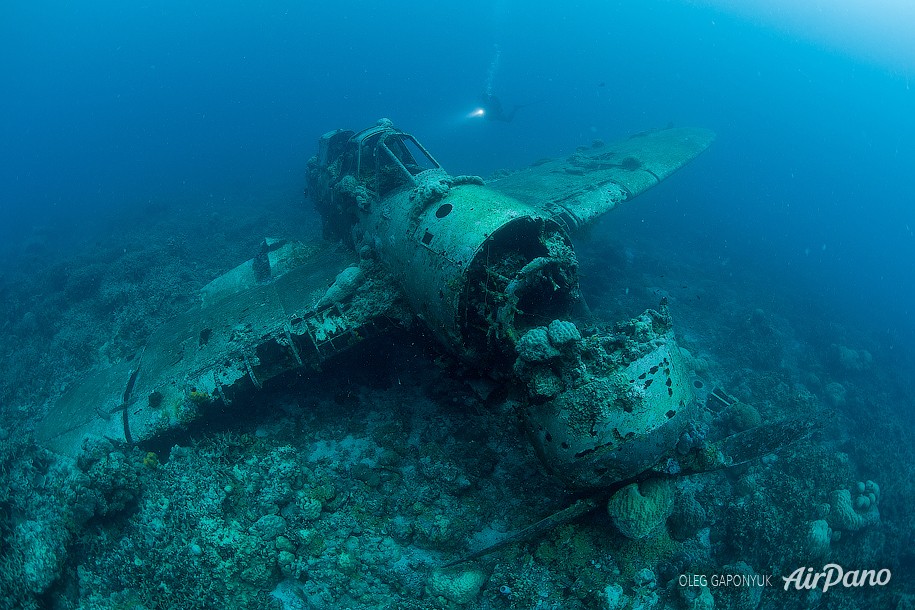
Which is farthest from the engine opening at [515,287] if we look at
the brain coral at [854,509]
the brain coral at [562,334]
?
the brain coral at [854,509]

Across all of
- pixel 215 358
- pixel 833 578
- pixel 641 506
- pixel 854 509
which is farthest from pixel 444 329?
pixel 854 509

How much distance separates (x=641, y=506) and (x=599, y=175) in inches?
437

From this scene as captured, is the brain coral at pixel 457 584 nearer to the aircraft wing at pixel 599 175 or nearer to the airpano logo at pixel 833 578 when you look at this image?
the airpano logo at pixel 833 578

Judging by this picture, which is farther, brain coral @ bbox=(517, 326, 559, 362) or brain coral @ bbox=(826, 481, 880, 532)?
brain coral @ bbox=(826, 481, 880, 532)

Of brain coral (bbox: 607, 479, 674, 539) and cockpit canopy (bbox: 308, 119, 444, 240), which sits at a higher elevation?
cockpit canopy (bbox: 308, 119, 444, 240)

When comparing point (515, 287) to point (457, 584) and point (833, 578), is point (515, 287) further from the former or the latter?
point (833, 578)

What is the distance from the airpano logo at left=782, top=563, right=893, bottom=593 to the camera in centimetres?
636

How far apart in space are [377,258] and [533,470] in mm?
4754

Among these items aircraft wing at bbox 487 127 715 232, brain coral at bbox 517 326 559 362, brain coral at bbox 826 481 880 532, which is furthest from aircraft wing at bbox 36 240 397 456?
brain coral at bbox 826 481 880 532

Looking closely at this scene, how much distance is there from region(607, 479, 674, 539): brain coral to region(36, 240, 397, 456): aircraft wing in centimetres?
454

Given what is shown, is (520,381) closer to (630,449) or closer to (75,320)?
(630,449)

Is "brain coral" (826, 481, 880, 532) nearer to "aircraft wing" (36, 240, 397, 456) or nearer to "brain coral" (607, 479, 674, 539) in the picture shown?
"brain coral" (607, 479, 674, 539)

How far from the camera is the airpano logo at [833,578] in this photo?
6.36m

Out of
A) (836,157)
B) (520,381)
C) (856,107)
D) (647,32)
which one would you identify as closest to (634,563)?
(520,381)
